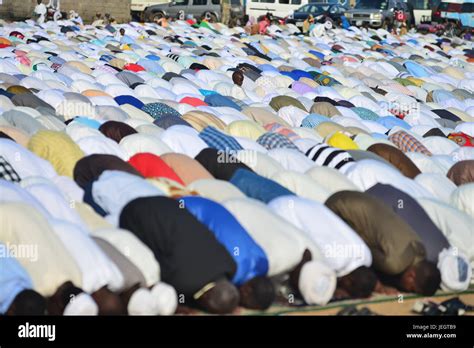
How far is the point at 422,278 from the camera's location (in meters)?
7.62

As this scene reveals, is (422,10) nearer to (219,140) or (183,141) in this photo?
(219,140)

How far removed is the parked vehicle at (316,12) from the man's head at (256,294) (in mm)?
22902

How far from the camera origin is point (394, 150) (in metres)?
10.4

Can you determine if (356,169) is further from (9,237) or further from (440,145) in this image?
(9,237)

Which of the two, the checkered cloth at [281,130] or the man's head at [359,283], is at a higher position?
the man's head at [359,283]

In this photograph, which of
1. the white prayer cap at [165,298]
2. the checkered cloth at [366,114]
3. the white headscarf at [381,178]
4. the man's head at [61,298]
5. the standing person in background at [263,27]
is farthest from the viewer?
the standing person in background at [263,27]

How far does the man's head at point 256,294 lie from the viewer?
698cm

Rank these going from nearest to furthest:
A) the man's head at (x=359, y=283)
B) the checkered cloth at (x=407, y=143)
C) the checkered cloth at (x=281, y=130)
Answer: the man's head at (x=359, y=283) < the checkered cloth at (x=281, y=130) < the checkered cloth at (x=407, y=143)

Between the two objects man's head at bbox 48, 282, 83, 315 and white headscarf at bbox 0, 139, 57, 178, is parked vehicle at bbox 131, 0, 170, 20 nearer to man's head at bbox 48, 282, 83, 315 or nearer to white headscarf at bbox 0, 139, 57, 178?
white headscarf at bbox 0, 139, 57, 178

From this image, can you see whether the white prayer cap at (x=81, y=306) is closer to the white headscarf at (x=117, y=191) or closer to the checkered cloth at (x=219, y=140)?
the white headscarf at (x=117, y=191)

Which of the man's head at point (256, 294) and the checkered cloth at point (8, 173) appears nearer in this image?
the man's head at point (256, 294)

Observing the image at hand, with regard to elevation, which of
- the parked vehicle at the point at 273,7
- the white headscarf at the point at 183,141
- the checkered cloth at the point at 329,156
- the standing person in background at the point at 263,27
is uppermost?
the white headscarf at the point at 183,141

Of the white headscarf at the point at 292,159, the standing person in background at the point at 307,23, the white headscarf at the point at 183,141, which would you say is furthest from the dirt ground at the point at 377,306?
the standing person in background at the point at 307,23

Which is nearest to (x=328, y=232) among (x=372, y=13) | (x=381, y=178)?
(x=381, y=178)
